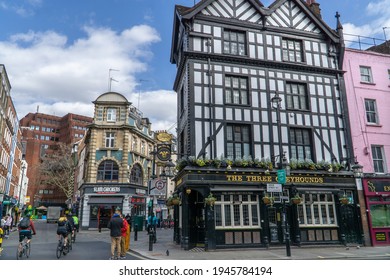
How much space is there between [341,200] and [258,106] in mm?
6560

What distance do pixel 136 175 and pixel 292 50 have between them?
2230 centimetres

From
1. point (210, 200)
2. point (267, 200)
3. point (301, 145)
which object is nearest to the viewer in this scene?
point (210, 200)

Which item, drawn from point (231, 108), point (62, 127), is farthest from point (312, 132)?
point (62, 127)

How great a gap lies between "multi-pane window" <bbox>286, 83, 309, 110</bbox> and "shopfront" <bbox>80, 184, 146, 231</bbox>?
2012 cm

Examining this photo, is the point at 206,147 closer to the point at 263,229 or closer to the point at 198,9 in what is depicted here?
the point at 263,229

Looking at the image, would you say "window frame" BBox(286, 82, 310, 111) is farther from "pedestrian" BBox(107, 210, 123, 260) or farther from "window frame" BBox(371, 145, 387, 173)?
"pedestrian" BBox(107, 210, 123, 260)

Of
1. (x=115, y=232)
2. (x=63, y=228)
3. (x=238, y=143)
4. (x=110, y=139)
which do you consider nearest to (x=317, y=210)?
(x=238, y=143)

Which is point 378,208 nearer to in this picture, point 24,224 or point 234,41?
point 234,41

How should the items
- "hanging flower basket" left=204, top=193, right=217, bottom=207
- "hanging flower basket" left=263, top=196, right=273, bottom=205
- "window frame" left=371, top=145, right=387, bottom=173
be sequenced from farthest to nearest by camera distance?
"window frame" left=371, top=145, right=387, bottom=173 < "hanging flower basket" left=263, top=196, right=273, bottom=205 < "hanging flower basket" left=204, top=193, right=217, bottom=207

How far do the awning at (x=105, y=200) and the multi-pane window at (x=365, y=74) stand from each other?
24.0m

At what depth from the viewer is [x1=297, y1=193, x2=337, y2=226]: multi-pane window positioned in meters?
16.2

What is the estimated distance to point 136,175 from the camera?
→ 34625mm

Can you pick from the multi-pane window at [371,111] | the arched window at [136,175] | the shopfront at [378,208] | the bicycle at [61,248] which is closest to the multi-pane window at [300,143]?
the shopfront at [378,208]

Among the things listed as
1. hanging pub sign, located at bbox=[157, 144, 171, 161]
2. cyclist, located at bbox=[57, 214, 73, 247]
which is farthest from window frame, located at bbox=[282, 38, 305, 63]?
cyclist, located at bbox=[57, 214, 73, 247]
